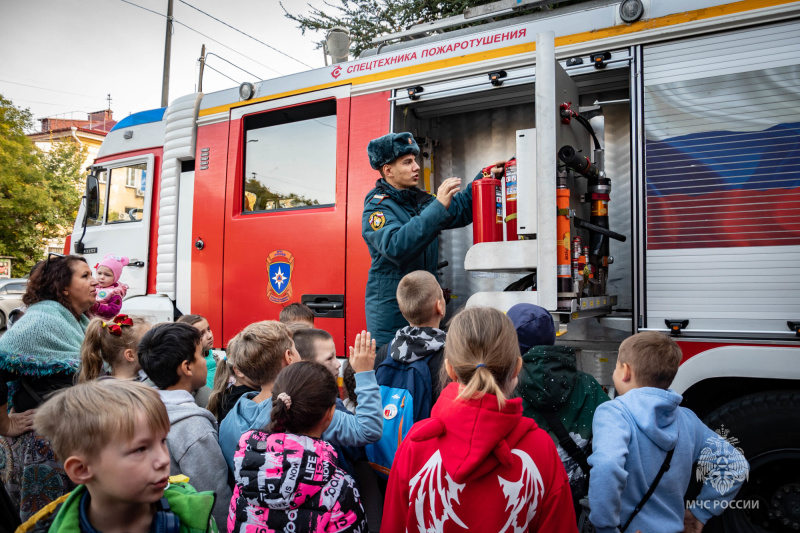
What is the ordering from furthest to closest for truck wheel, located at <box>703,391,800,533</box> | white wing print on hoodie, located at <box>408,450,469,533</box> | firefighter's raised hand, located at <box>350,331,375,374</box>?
truck wheel, located at <box>703,391,800,533</box> → firefighter's raised hand, located at <box>350,331,375,374</box> → white wing print on hoodie, located at <box>408,450,469,533</box>

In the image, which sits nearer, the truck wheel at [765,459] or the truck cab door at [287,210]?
the truck wheel at [765,459]

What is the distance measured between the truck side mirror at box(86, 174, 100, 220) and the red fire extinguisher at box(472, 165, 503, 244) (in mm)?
4705

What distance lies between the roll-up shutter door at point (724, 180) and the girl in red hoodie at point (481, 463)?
1.77m

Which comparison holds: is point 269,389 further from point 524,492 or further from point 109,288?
point 109,288

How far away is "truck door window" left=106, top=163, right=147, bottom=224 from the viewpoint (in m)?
5.88

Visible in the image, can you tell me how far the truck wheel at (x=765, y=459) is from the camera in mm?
2781

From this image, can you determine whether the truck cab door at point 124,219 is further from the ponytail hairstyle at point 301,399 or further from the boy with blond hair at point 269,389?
the ponytail hairstyle at point 301,399

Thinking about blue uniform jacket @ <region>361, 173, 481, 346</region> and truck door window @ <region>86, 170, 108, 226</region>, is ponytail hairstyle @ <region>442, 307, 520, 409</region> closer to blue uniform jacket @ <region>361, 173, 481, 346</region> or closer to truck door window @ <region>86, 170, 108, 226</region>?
blue uniform jacket @ <region>361, 173, 481, 346</region>

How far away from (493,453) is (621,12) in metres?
2.81

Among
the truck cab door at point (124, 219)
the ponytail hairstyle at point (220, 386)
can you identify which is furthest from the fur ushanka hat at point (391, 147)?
the truck cab door at point (124, 219)

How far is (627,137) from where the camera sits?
403cm

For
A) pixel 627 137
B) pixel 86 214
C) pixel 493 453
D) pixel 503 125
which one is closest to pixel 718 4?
pixel 627 137

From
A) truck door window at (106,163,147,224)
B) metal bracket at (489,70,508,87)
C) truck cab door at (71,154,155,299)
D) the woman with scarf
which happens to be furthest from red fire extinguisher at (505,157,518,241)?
truck door window at (106,163,147,224)

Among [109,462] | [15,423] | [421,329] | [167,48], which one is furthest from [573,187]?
[167,48]
